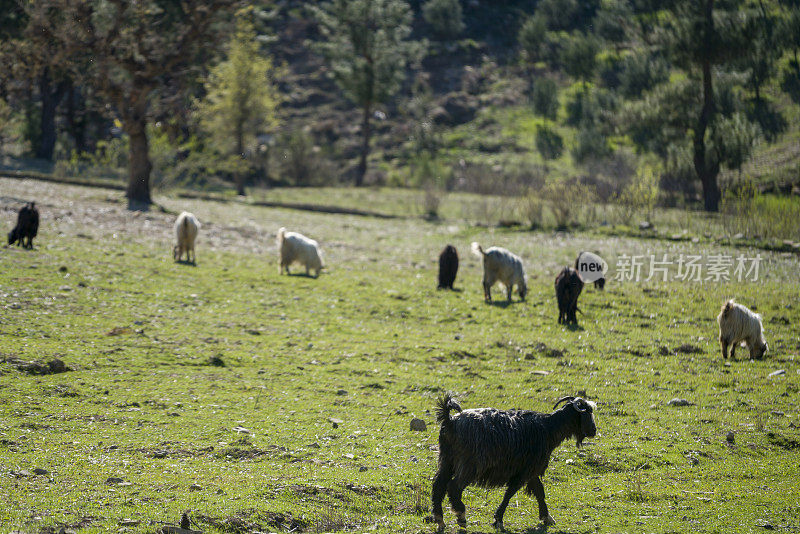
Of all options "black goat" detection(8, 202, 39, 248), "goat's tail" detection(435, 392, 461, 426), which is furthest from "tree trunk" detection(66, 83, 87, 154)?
"goat's tail" detection(435, 392, 461, 426)

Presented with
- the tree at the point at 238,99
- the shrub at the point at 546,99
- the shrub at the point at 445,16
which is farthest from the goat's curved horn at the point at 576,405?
the shrub at the point at 445,16

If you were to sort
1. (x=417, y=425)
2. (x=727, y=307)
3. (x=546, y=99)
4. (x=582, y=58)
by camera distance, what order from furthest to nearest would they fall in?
(x=582, y=58) < (x=546, y=99) < (x=727, y=307) < (x=417, y=425)

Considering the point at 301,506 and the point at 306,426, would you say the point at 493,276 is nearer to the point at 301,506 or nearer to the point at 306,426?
the point at 306,426

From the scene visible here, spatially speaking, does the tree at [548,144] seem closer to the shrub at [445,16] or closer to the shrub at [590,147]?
the shrub at [590,147]

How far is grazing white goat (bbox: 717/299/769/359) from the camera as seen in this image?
629 inches

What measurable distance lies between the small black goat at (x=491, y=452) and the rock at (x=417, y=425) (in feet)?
9.42

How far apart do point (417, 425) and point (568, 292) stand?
875 cm

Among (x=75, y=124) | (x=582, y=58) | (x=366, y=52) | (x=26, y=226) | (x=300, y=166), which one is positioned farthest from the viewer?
(x=582, y=58)

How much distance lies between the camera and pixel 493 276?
866 inches

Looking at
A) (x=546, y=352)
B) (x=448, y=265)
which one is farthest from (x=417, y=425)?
(x=448, y=265)

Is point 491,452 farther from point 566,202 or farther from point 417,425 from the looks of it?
point 566,202

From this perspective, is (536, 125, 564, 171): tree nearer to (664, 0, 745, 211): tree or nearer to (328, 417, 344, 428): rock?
(664, 0, 745, 211): tree

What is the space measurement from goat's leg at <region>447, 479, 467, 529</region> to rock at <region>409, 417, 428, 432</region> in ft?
10.4

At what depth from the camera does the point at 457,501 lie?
27.4 ft
